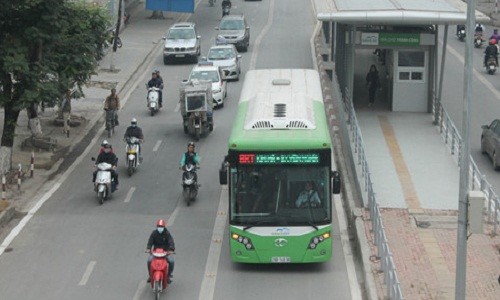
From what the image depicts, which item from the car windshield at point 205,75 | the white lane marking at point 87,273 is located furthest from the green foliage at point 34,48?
the car windshield at point 205,75

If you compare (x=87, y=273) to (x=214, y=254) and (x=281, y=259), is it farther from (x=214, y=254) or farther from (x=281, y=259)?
(x=281, y=259)

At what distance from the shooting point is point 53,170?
33719 mm

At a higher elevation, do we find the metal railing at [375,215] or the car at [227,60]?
the metal railing at [375,215]

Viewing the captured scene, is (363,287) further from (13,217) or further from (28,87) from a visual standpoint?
(28,87)

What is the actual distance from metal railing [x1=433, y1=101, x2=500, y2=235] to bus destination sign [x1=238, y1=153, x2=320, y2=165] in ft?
17.2

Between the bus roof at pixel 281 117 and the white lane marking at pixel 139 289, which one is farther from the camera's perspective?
the bus roof at pixel 281 117

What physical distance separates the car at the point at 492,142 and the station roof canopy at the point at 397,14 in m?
3.43

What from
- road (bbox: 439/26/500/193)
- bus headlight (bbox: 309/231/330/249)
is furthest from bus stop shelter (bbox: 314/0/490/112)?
bus headlight (bbox: 309/231/330/249)

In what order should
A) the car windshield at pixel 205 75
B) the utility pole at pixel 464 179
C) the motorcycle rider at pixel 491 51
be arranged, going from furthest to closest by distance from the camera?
the motorcycle rider at pixel 491 51
the car windshield at pixel 205 75
the utility pole at pixel 464 179

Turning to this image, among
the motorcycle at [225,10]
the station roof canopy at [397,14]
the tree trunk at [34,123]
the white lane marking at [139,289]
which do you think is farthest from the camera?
the motorcycle at [225,10]

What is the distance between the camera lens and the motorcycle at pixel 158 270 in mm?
22094

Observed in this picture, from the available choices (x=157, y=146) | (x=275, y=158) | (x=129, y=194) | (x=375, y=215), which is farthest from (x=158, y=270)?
(x=157, y=146)

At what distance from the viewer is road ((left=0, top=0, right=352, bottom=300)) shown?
2322cm

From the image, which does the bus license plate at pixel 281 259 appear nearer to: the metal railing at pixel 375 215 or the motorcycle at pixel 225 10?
the metal railing at pixel 375 215
